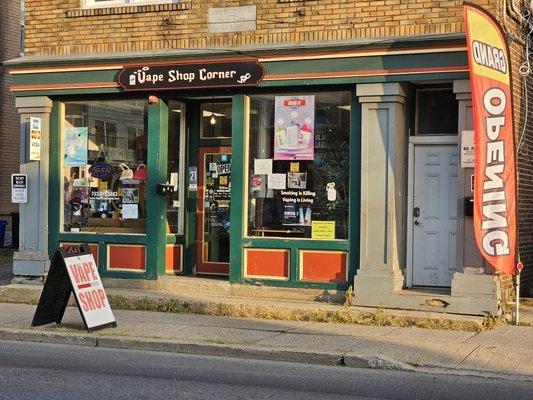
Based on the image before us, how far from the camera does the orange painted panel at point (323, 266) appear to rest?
11430 millimetres

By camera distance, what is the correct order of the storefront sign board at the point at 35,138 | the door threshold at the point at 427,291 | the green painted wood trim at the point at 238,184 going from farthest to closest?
the storefront sign board at the point at 35,138 → the green painted wood trim at the point at 238,184 → the door threshold at the point at 427,291

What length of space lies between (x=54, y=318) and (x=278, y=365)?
11.4ft

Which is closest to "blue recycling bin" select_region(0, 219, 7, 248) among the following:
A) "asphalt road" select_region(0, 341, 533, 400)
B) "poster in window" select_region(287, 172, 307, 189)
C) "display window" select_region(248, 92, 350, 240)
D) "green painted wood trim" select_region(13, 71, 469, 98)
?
"green painted wood trim" select_region(13, 71, 469, 98)

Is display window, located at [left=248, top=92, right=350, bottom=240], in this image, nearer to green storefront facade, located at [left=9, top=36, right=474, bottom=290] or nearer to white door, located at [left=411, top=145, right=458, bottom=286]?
green storefront facade, located at [left=9, top=36, right=474, bottom=290]

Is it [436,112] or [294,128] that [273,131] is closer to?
[294,128]

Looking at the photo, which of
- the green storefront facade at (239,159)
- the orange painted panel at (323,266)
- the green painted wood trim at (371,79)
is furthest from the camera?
the orange painted panel at (323,266)

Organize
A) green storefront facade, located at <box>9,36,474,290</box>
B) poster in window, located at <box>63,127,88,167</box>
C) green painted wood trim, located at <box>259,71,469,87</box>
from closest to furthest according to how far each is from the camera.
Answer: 1. green painted wood trim, located at <box>259,71,469,87</box>
2. green storefront facade, located at <box>9,36,474,290</box>
3. poster in window, located at <box>63,127,88,167</box>

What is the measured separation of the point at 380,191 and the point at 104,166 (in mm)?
4820

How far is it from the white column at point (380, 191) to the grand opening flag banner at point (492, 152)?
1367 millimetres

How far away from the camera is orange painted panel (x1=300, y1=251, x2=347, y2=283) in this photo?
37.5 ft

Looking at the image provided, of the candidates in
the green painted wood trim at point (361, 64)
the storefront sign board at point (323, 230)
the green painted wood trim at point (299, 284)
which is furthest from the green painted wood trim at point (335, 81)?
the green painted wood trim at point (299, 284)

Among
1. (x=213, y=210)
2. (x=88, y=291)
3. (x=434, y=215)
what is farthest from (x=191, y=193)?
(x=434, y=215)

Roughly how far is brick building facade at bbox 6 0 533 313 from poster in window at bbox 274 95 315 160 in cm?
3

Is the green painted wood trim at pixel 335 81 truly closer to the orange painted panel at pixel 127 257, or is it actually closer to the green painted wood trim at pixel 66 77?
the green painted wood trim at pixel 66 77
